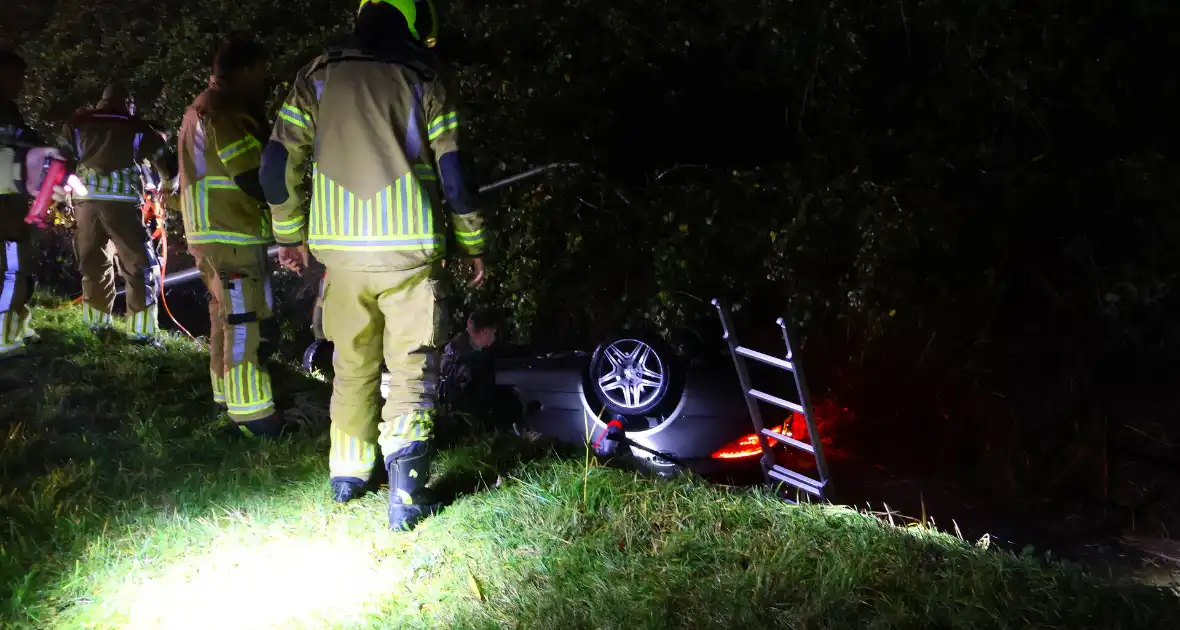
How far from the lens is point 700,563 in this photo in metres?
2.98

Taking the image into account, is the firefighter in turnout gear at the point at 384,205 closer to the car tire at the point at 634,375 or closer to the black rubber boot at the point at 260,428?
the black rubber boot at the point at 260,428

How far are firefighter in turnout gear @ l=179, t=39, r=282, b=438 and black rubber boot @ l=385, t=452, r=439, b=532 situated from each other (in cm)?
135

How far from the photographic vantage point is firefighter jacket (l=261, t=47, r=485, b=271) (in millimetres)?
3092

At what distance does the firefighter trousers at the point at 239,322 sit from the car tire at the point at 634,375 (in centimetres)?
222

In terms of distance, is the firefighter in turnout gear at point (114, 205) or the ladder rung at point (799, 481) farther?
the firefighter in turnout gear at point (114, 205)

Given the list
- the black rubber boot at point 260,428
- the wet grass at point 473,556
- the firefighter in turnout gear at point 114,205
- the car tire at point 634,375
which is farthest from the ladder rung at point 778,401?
the firefighter in turnout gear at point 114,205

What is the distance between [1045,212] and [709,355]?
2.27m

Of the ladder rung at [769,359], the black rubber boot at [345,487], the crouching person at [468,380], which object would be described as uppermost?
the ladder rung at [769,359]

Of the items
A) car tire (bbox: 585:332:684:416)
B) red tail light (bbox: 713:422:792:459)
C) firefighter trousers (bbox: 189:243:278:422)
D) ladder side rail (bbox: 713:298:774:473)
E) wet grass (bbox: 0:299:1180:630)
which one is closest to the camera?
wet grass (bbox: 0:299:1180:630)

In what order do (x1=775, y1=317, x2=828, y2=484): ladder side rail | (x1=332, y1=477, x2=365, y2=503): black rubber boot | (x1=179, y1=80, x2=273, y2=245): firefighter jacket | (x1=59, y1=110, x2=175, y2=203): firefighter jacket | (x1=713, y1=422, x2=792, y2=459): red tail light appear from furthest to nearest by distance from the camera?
(x1=59, y1=110, x2=175, y2=203): firefighter jacket, (x1=713, y1=422, x2=792, y2=459): red tail light, (x1=775, y1=317, x2=828, y2=484): ladder side rail, (x1=179, y1=80, x2=273, y2=245): firefighter jacket, (x1=332, y1=477, x2=365, y2=503): black rubber boot

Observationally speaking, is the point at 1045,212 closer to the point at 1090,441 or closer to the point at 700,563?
the point at 1090,441

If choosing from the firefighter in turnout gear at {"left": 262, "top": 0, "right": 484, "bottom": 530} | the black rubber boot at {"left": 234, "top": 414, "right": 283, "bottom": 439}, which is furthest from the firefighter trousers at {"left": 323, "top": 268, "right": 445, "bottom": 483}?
the black rubber boot at {"left": 234, "top": 414, "right": 283, "bottom": 439}

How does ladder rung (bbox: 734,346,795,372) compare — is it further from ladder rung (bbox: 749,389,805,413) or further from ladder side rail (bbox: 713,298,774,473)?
ladder rung (bbox: 749,389,805,413)

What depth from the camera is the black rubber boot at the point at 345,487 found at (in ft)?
11.4
